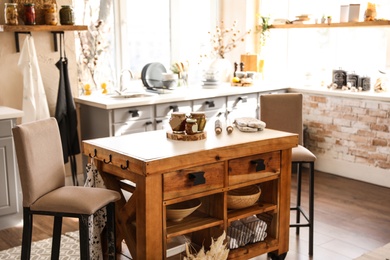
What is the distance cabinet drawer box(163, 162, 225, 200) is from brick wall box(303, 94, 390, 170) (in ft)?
8.81

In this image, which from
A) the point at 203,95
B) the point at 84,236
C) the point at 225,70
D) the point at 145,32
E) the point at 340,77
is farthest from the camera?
the point at 225,70

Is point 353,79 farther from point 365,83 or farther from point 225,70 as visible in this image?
point 225,70

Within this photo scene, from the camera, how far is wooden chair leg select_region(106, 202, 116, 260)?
304 centimetres

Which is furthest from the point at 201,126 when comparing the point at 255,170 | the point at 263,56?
the point at 263,56

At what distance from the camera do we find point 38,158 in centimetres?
304

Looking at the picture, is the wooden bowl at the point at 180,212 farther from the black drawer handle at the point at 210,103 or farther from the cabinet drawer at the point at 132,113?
the black drawer handle at the point at 210,103

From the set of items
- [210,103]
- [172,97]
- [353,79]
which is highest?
[353,79]

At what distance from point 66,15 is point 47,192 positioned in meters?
2.21

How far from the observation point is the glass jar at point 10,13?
444cm

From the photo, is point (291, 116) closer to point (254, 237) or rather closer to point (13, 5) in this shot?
point (254, 237)

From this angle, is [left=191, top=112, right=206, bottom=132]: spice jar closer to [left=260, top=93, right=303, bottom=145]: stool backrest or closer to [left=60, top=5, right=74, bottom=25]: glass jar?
[left=260, top=93, right=303, bottom=145]: stool backrest

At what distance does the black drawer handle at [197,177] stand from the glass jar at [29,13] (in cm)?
239

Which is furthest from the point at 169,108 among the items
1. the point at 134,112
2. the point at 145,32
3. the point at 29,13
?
the point at 29,13

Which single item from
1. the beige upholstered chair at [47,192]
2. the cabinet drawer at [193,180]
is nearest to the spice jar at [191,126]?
the cabinet drawer at [193,180]
